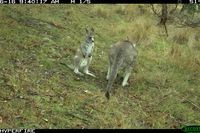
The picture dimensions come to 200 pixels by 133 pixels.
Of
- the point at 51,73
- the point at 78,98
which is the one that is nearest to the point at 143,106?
the point at 78,98

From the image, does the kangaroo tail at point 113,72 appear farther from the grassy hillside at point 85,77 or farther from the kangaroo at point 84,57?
the kangaroo at point 84,57

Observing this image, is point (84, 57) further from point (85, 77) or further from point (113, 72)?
point (113, 72)

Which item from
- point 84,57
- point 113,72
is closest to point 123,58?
point 113,72

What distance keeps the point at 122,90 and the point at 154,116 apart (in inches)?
57.6

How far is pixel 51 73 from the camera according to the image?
10781 millimetres

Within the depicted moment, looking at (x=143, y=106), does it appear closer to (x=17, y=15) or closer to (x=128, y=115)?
(x=128, y=115)

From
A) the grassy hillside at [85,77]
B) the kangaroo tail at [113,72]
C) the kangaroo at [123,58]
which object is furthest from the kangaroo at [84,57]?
the kangaroo tail at [113,72]

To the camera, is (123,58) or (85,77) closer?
(123,58)

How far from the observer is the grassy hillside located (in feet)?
28.7

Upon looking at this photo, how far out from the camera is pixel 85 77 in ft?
37.0

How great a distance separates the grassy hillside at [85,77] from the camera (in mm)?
8758

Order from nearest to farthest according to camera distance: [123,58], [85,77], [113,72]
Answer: [113,72]
[123,58]
[85,77]

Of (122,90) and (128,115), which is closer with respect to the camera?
(128,115)

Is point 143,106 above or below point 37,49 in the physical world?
below
